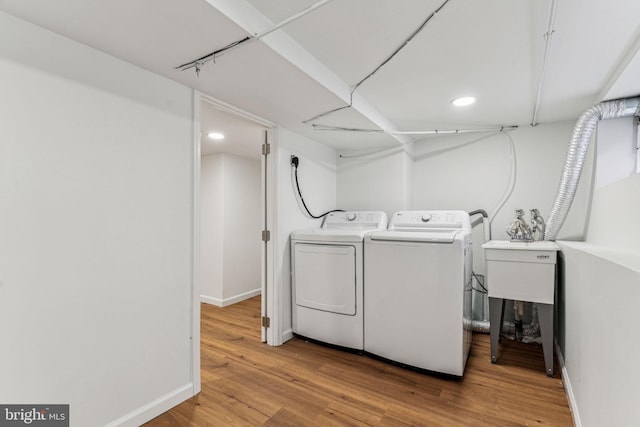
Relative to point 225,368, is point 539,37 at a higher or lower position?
higher

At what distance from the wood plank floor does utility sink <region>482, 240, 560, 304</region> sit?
575mm

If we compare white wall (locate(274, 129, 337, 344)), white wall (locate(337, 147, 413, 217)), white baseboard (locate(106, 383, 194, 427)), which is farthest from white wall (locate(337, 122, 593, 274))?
white baseboard (locate(106, 383, 194, 427))

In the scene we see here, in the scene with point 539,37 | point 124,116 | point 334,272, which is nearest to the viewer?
point 539,37

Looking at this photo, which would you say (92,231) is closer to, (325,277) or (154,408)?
(154,408)

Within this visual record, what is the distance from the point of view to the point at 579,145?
2.16 metres

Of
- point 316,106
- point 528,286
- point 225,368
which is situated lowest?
point 225,368

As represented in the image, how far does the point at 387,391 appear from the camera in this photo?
1888 millimetres

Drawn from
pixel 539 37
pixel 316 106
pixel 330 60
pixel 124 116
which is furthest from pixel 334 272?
pixel 539 37

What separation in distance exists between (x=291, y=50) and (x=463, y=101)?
145 centimetres

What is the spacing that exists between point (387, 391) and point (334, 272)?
0.94 m

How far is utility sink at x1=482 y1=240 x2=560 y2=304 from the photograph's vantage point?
2049mm

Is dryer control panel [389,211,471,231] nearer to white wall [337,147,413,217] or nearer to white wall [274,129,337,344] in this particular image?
white wall [337,147,413,217]

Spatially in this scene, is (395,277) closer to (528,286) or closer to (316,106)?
(528,286)

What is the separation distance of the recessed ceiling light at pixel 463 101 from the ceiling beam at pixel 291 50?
0.63 m
